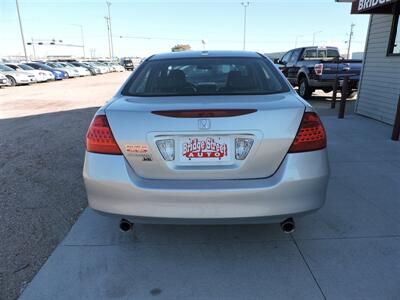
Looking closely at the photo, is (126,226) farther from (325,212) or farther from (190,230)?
(325,212)

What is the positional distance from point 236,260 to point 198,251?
0.32m

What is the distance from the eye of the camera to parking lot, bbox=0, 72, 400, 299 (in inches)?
97.0

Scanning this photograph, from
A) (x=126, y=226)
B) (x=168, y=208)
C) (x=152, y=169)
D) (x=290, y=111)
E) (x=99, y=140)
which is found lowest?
(x=126, y=226)

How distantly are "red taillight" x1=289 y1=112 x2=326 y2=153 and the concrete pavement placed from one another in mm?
935

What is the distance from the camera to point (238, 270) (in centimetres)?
267

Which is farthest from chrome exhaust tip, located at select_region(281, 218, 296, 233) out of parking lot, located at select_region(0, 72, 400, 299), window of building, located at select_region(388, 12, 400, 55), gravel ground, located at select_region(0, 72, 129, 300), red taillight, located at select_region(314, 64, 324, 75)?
red taillight, located at select_region(314, 64, 324, 75)

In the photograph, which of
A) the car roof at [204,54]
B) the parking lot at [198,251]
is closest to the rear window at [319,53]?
the parking lot at [198,251]

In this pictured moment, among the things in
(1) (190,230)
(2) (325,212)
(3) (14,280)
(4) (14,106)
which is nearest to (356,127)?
(2) (325,212)

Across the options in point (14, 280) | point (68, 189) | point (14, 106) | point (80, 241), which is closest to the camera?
point (14, 280)

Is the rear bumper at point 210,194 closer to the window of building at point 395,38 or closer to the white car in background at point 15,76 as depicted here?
the window of building at point 395,38

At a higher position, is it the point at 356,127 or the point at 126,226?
the point at 126,226

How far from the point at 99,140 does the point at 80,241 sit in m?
1.11

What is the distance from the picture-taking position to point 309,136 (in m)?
2.42

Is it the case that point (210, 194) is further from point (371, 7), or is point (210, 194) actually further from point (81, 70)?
point (81, 70)
